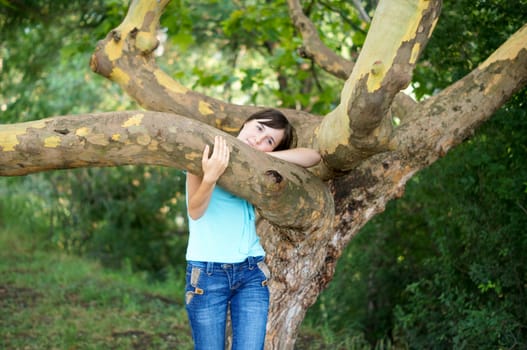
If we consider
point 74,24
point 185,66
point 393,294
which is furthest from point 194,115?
point 185,66

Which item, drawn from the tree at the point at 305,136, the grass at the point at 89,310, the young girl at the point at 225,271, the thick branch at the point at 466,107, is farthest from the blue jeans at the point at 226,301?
the grass at the point at 89,310

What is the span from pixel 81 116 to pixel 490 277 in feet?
11.8

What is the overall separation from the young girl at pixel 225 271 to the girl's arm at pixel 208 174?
0.05 ft

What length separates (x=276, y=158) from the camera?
9.87 ft

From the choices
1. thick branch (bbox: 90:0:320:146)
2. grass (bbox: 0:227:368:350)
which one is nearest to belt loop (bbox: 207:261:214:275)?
thick branch (bbox: 90:0:320:146)

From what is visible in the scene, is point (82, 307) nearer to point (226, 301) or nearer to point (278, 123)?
point (226, 301)

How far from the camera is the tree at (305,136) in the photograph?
96.3 inches

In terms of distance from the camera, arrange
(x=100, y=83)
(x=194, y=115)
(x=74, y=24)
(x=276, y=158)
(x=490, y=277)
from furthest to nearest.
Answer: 1. (x=100, y=83)
2. (x=74, y=24)
3. (x=490, y=277)
4. (x=194, y=115)
5. (x=276, y=158)

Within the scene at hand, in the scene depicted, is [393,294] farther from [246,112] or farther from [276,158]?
[276,158]

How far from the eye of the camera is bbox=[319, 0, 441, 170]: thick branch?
230 cm

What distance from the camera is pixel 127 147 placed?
257 centimetres

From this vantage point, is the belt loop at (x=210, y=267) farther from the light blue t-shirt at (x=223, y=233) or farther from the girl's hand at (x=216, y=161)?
the girl's hand at (x=216, y=161)

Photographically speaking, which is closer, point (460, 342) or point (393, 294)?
point (460, 342)

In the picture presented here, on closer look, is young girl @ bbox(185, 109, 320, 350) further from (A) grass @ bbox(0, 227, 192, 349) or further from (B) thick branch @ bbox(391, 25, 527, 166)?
(A) grass @ bbox(0, 227, 192, 349)
